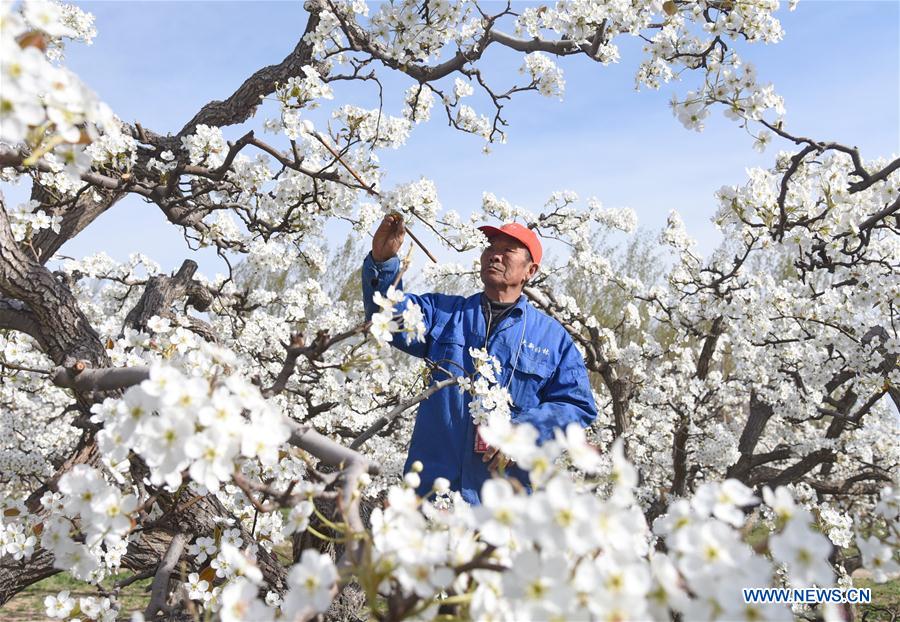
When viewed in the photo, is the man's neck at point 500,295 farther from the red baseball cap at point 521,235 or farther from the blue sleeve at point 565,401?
the blue sleeve at point 565,401

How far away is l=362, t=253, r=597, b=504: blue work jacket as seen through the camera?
293 centimetres

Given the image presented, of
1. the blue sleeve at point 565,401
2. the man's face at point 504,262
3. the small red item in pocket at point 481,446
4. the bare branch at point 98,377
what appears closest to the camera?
the bare branch at point 98,377

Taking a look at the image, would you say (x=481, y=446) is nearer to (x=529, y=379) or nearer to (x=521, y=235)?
(x=529, y=379)

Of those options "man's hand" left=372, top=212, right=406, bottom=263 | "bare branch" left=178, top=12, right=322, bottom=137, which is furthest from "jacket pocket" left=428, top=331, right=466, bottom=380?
"bare branch" left=178, top=12, right=322, bottom=137

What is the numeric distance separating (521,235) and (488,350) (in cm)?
63

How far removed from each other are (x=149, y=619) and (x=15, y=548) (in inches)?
22.0

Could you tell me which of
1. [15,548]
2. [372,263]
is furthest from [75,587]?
[372,263]

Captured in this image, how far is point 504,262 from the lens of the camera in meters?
3.35

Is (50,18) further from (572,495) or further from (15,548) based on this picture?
(15,548)

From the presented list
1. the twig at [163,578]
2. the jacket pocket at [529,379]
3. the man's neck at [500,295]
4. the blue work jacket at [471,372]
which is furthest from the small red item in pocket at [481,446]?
the twig at [163,578]

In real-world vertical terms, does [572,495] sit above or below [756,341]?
below

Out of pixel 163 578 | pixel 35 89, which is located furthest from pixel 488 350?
pixel 35 89

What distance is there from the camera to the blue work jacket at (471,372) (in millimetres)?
2928

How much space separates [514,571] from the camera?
890mm
